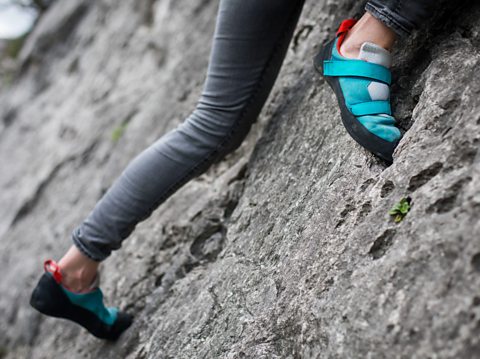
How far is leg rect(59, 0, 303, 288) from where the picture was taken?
68.6 inches

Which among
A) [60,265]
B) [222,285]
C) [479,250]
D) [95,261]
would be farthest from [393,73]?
[60,265]

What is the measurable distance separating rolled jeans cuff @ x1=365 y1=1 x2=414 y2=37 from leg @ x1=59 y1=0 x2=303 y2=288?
0.35 m

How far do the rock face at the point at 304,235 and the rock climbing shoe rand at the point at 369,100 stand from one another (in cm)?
7

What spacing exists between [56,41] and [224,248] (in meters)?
6.54

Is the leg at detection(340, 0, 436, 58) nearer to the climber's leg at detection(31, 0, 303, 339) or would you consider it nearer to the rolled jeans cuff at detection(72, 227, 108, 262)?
the climber's leg at detection(31, 0, 303, 339)

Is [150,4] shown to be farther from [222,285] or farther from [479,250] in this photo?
[479,250]

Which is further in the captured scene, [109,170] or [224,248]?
[109,170]

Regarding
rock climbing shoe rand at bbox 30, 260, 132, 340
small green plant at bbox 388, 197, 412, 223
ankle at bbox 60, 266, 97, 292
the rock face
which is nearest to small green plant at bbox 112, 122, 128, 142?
the rock face

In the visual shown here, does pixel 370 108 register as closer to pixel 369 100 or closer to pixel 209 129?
pixel 369 100

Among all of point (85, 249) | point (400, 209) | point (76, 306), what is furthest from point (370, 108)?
point (76, 306)

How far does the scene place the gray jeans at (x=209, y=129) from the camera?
173 cm

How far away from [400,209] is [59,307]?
→ 1410mm

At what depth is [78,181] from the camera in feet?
13.4

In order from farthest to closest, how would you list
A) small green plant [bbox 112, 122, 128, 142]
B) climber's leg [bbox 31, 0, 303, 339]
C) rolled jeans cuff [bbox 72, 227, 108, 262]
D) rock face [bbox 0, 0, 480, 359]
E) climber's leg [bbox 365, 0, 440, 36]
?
small green plant [bbox 112, 122, 128, 142]
rolled jeans cuff [bbox 72, 227, 108, 262]
climber's leg [bbox 31, 0, 303, 339]
climber's leg [bbox 365, 0, 440, 36]
rock face [bbox 0, 0, 480, 359]
